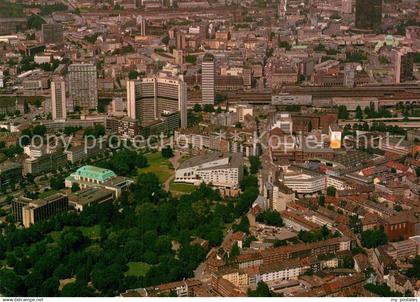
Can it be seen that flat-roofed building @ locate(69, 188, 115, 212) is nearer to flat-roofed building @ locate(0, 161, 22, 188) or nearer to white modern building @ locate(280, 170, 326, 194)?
flat-roofed building @ locate(0, 161, 22, 188)

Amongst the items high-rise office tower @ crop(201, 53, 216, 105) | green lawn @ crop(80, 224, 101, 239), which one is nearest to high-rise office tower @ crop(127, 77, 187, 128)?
high-rise office tower @ crop(201, 53, 216, 105)

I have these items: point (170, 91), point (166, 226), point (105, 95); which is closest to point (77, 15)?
point (105, 95)

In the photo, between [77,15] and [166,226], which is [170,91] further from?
[77,15]

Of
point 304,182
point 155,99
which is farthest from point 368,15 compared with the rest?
point 304,182

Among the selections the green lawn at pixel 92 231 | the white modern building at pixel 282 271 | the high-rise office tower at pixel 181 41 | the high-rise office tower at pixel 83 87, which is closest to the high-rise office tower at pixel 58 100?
the high-rise office tower at pixel 83 87

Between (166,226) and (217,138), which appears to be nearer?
(166,226)

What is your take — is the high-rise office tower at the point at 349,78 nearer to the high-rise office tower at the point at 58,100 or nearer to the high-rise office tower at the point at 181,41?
the high-rise office tower at the point at 181,41
